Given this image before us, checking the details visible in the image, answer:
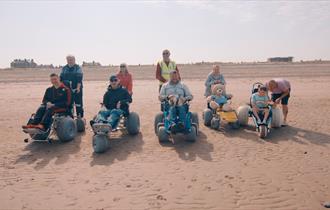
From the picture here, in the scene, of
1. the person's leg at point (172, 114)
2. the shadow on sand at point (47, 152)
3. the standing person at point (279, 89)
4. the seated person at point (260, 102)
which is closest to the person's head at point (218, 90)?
the seated person at point (260, 102)

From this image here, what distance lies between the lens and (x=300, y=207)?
528cm

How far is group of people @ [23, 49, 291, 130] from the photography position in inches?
347

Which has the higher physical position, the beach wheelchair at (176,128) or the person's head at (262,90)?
the person's head at (262,90)

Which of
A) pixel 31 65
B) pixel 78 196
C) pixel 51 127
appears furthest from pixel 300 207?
pixel 31 65

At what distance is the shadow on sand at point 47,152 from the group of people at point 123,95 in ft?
1.90

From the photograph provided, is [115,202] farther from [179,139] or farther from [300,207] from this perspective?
[179,139]

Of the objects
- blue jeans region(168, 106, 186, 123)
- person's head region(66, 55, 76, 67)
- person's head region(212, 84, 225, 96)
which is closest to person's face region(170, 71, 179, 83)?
blue jeans region(168, 106, 186, 123)

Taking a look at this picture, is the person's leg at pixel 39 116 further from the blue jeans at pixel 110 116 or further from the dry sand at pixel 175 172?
the blue jeans at pixel 110 116

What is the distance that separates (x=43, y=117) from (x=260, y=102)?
18.7ft

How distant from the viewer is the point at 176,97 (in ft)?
29.2

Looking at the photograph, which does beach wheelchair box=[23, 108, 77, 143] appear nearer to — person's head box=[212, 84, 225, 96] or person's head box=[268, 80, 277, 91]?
person's head box=[212, 84, 225, 96]

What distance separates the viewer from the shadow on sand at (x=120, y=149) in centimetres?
770

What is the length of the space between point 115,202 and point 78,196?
27.4 inches

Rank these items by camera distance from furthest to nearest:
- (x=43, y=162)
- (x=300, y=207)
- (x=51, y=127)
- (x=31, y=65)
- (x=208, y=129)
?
(x=31, y=65)
(x=208, y=129)
(x=51, y=127)
(x=43, y=162)
(x=300, y=207)
